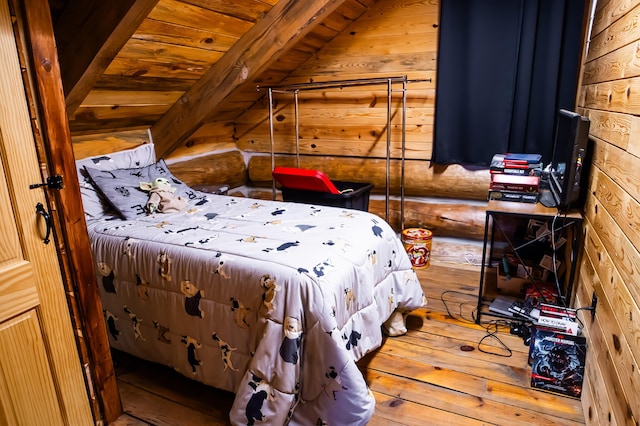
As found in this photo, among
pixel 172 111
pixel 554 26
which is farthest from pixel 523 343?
pixel 172 111

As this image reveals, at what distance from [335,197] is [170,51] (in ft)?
4.72

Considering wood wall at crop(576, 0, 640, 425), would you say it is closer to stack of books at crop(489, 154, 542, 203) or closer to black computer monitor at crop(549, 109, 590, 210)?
black computer monitor at crop(549, 109, 590, 210)

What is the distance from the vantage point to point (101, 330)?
1745 millimetres

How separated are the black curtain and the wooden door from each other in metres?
2.74

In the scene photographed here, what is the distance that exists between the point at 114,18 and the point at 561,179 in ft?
7.89

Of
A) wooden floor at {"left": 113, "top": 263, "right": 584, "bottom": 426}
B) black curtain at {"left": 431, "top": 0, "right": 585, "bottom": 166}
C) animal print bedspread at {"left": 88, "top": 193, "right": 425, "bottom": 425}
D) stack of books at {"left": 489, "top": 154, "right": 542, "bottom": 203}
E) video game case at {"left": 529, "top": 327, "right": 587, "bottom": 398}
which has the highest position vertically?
black curtain at {"left": 431, "top": 0, "right": 585, "bottom": 166}

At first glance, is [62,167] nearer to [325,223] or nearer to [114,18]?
[114,18]

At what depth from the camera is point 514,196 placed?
97.6 inches

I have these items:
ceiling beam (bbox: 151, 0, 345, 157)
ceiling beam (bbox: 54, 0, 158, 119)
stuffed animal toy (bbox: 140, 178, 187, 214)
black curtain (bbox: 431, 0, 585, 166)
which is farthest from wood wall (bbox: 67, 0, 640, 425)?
ceiling beam (bbox: 54, 0, 158, 119)

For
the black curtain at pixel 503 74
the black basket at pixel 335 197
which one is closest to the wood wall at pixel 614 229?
the black curtain at pixel 503 74

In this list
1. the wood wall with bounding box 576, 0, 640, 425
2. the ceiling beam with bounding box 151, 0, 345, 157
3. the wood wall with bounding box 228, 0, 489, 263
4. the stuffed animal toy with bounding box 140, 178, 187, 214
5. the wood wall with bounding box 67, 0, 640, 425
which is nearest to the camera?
the wood wall with bounding box 576, 0, 640, 425

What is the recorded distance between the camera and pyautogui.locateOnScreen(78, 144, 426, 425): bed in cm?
167

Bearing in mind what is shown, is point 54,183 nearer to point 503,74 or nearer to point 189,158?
point 189,158

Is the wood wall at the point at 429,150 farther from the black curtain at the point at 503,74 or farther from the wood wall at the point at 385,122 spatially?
the black curtain at the point at 503,74
